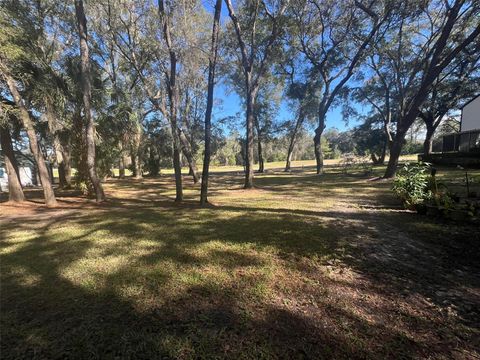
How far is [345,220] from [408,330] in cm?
366

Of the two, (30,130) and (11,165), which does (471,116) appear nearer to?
(30,130)

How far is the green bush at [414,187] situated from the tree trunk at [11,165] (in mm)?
12994

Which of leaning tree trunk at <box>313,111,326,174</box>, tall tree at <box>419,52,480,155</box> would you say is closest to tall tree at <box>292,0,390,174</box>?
leaning tree trunk at <box>313,111,326,174</box>

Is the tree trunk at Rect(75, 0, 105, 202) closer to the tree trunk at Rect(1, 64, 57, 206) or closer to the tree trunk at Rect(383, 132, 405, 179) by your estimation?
the tree trunk at Rect(1, 64, 57, 206)

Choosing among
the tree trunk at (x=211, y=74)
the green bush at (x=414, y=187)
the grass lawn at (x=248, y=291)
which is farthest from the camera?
the tree trunk at (x=211, y=74)

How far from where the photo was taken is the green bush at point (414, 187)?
236 inches

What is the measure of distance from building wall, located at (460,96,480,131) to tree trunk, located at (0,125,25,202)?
2921 centimetres

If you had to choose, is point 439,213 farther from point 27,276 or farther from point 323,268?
point 27,276

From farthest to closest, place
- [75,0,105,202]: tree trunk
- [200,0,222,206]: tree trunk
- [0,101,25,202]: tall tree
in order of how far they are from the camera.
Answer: [0,101,25,202]: tall tree → [75,0,105,202]: tree trunk → [200,0,222,206]: tree trunk

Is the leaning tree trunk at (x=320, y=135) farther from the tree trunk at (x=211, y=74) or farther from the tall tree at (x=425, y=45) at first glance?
the tree trunk at (x=211, y=74)

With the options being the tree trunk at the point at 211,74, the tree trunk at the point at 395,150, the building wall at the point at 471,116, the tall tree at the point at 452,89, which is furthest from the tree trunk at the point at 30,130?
the building wall at the point at 471,116

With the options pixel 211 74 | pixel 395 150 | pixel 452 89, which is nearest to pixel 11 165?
pixel 211 74

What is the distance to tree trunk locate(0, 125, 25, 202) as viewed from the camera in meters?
9.62

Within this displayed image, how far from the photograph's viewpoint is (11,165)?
32.8ft
